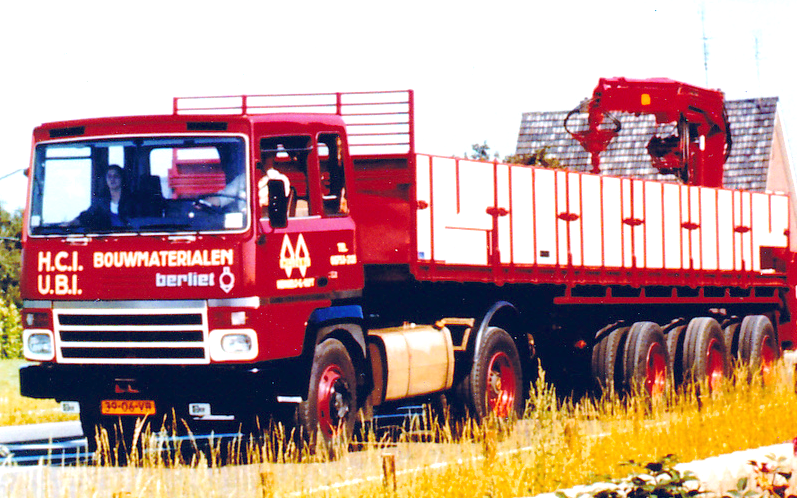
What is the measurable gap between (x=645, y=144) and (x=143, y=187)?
136 feet

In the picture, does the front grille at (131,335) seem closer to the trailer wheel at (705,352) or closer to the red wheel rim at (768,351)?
the trailer wheel at (705,352)

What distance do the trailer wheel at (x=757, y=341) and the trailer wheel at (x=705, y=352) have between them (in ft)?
2.09

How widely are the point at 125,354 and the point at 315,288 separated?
178 centimetres

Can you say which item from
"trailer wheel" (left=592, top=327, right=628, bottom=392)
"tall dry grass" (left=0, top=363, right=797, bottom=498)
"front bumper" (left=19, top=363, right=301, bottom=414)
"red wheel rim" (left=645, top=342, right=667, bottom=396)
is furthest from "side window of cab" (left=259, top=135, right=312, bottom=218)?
"red wheel rim" (left=645, top=342, right=667, bottom=396)

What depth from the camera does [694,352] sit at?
19.0 m

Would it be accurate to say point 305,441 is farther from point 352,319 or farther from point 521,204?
point 521,204

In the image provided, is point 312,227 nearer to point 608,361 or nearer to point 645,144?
point 608,361

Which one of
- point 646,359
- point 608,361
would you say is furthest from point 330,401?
point 646,359

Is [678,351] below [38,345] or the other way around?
below

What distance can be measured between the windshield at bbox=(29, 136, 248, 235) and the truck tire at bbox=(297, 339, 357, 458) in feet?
5.19

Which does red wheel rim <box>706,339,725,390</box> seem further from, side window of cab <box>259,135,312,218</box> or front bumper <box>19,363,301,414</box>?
front bumper <box>19,363,301,414</box>

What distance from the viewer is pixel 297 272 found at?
477 inches

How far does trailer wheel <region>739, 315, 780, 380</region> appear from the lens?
2070cm

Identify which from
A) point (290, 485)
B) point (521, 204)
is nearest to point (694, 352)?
point (521, 204)
